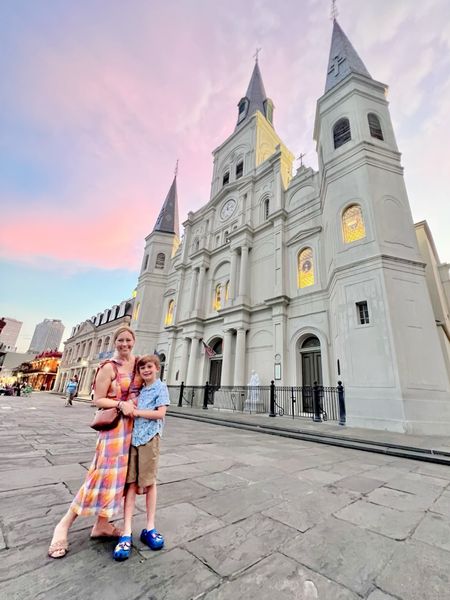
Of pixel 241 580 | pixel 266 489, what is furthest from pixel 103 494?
pixel 266 489

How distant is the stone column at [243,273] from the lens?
1811cm

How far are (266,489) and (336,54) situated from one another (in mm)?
23496

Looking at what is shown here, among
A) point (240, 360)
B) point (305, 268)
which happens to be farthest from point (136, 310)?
point (305, 268)

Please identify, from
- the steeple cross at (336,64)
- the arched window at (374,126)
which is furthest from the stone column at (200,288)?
the steeple cross at (336,64)

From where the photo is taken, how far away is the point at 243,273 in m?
18.6

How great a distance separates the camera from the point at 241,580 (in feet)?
5.08

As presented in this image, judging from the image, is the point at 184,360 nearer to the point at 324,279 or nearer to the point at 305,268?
the point at 305,268

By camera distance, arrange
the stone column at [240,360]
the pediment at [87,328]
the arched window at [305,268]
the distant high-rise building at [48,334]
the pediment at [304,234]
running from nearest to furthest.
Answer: the arched window at [305,268], the pediment at [304,234], the stone column at [240,360], the pediment at [87,328], the distant high-rise building at [48,334]

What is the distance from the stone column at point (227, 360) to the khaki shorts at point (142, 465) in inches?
597

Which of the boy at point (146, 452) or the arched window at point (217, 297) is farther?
the arched window at point (217, 297)

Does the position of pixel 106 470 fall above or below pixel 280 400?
below

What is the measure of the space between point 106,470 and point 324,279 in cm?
1425

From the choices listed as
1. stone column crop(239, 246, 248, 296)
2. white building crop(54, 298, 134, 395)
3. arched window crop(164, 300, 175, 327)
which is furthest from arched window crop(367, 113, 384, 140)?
white building crop(54, 298, 134, 395)

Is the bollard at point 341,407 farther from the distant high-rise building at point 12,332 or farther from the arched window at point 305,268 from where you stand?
the distant high-rise building at point 12,332
